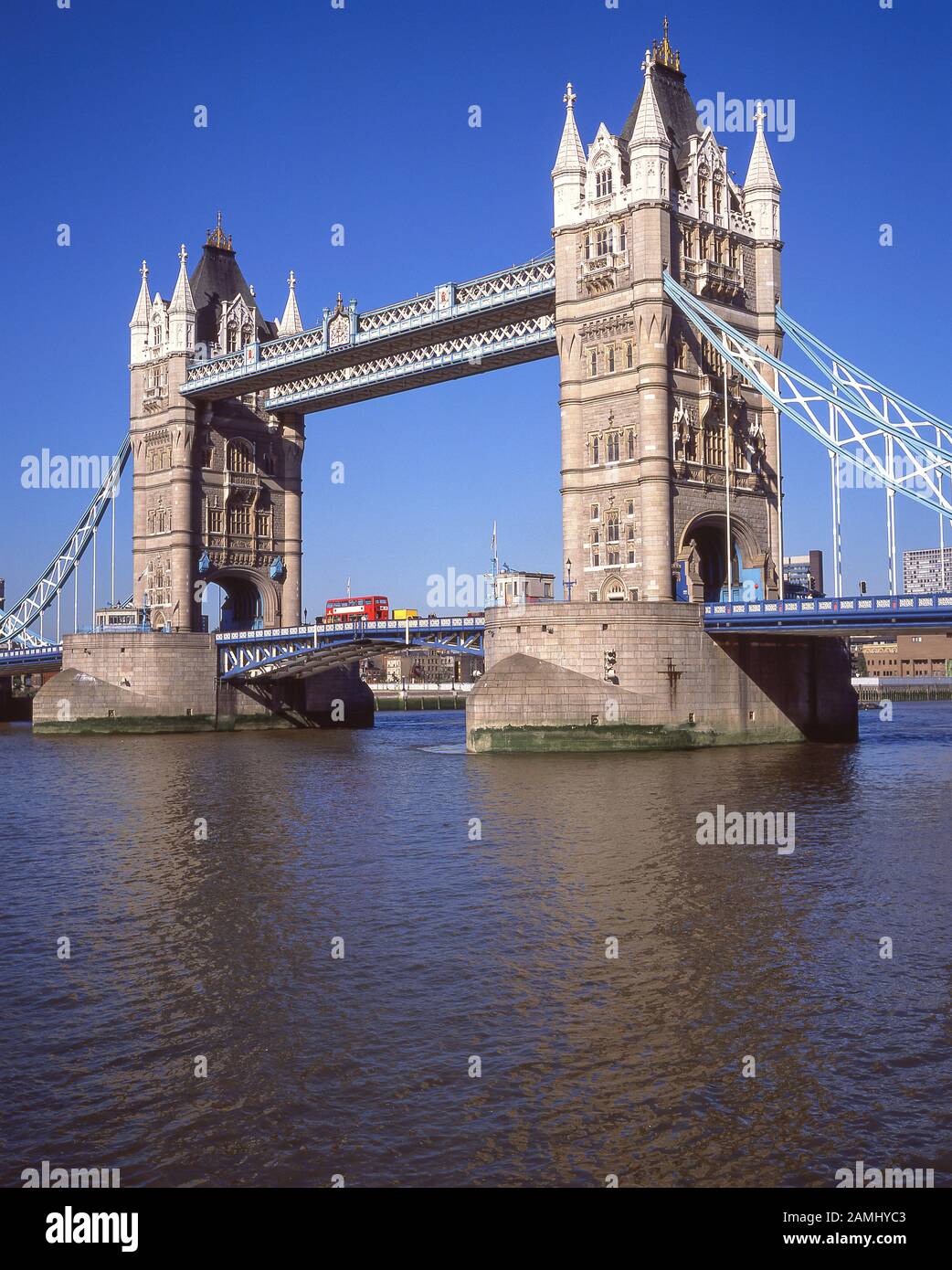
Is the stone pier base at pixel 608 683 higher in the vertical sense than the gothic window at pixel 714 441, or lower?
lower

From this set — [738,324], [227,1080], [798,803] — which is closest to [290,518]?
[738,324]

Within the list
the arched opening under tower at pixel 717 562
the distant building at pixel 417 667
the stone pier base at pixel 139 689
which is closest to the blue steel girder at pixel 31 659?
the stone pier base at pixel 139 689

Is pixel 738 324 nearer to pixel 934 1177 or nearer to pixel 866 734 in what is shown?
pixel 866 734

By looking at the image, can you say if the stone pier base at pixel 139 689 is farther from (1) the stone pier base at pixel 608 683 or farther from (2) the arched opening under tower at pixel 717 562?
(2) the arched opening under tower at pixel 717 562

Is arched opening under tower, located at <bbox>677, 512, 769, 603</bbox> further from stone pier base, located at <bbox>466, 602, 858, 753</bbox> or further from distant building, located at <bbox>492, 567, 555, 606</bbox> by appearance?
distant building, located at <bbox>492, 567, 555, 606</bbox>

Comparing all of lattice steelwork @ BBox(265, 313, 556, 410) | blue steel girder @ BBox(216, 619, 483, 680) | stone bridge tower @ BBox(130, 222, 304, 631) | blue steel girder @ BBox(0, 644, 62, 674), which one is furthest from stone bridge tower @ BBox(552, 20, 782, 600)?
blue steel girder @ BBox(0, 644, 62, 674)

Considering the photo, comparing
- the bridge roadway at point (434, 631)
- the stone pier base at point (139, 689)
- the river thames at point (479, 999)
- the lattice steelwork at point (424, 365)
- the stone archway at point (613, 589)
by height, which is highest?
the lattice steelwork at point (424, 365)

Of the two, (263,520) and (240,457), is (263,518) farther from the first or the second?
(240,457)
